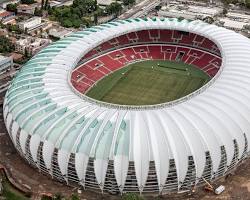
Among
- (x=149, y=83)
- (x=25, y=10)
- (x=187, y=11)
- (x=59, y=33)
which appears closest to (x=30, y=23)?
(x=59, y=33)

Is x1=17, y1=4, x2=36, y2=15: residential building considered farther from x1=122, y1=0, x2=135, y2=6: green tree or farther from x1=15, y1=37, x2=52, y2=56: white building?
x1=122, y1=0, x2=135, y2=6: green tree

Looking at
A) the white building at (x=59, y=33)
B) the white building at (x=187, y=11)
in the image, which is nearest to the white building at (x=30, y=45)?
the white building at (x=59, y=33)

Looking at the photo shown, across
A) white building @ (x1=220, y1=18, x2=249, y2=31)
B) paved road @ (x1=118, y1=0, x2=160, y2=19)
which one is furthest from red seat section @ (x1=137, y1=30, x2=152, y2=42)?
paved road @ (x1=118, y1=0, x2=160, y2=19)

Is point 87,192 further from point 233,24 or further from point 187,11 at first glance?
point 187,11

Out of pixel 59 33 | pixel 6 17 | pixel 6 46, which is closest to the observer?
pixel 6 46

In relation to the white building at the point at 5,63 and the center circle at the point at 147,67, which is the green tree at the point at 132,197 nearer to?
the center circle at the point at 147,67

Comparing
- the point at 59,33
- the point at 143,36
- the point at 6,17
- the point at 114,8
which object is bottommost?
the point at 6,17
